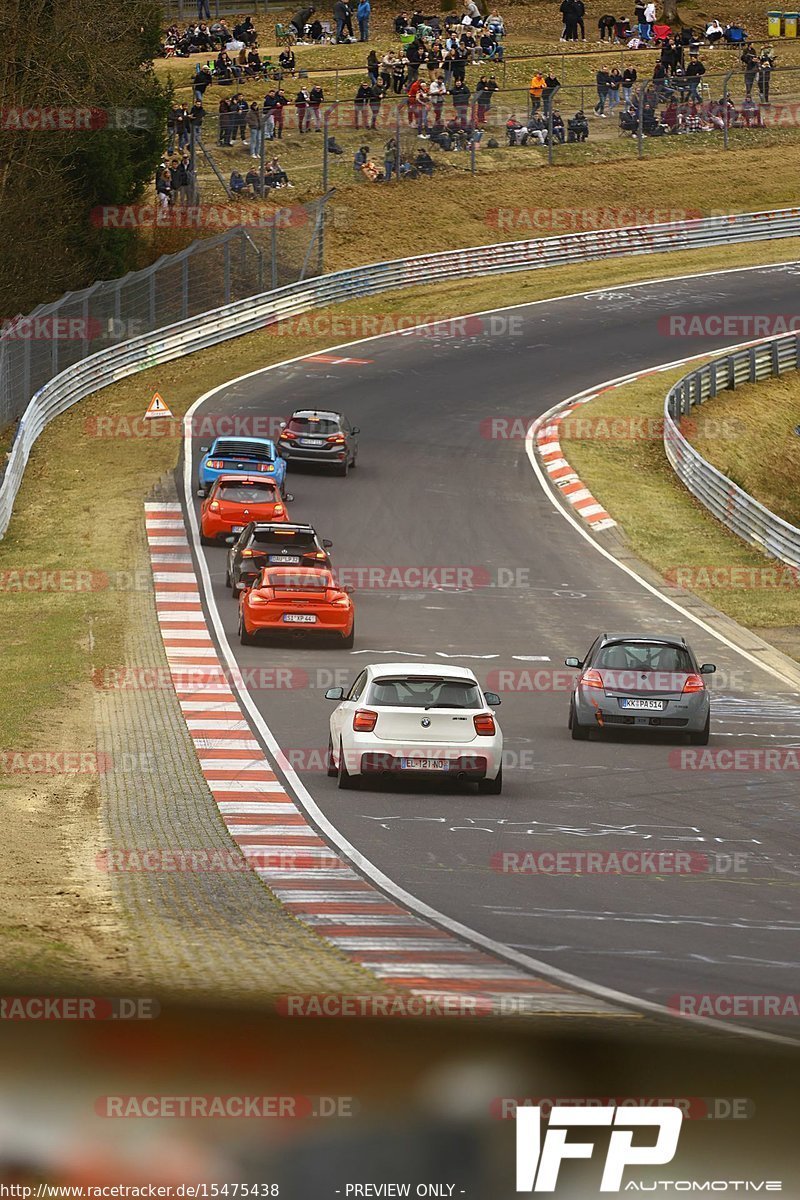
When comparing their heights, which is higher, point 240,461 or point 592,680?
point 240,461

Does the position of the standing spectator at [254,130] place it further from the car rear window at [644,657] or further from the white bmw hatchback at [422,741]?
the white bmw hatchback at [422,741]

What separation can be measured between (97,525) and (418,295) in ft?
88.0

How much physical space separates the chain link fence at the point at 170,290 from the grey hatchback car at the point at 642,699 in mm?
24028

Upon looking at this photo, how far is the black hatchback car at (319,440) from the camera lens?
41.0 meters

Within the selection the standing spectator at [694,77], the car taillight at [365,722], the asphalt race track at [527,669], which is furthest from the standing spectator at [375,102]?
the car taillight at [365,722]

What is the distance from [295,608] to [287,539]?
324 centimetres

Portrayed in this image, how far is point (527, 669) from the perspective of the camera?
85.4 feet

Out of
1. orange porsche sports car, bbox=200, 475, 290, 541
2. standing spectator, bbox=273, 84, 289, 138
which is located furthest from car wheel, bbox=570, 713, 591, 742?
standing spectator, bbox=273, 84, 289, 138

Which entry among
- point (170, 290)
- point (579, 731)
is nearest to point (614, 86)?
point (170, 290)

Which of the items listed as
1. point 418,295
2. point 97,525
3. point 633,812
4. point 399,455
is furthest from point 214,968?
point 418,295

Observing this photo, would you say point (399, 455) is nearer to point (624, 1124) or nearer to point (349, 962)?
point (349, 962)

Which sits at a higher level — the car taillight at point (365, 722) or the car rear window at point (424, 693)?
the car rear window at point (424, 693)

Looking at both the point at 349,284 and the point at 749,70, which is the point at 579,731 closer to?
the point at 349,284

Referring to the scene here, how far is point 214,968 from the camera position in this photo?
1044 centimetres
